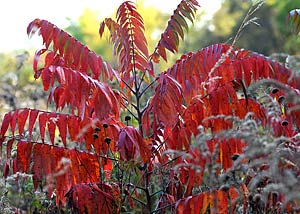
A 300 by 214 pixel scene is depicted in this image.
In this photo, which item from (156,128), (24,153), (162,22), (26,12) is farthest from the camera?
(162,22)

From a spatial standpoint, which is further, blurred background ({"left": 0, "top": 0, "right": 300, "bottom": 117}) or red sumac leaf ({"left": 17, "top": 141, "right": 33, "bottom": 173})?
blurred background ({"left": 0, "top": 0, "right": 300, "bottom": 117})

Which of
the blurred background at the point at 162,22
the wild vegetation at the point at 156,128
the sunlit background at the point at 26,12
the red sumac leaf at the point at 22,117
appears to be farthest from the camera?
the blurred background at the point at 162,22

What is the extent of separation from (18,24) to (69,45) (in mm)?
15722

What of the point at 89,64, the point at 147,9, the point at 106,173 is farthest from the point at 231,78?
the point at 147,9

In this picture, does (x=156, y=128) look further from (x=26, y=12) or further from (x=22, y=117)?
(x=26, y=12)

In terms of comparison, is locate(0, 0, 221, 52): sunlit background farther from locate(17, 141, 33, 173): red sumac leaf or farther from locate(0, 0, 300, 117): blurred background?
locate(17, 141, 33, 173): red sumac leaf

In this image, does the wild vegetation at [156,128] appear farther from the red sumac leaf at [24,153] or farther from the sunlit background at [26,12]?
the sunlit background at [26,12]

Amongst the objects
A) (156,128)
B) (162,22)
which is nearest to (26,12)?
(162,22)

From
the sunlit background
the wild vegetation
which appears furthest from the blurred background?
the wild vegetation

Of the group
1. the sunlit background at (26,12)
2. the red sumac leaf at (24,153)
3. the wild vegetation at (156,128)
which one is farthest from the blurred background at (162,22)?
the red sumac leaf at (24,153)

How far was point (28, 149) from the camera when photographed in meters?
2.61

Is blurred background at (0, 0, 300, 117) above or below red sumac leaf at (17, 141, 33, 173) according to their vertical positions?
above

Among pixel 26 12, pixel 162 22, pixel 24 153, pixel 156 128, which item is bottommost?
pixel 24 153

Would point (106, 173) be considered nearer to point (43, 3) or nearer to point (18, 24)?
point (18, 24)
